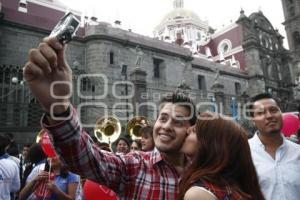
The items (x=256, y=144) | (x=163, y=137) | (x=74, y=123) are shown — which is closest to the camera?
(x=74, y=123)

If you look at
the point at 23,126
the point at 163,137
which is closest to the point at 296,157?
the point at 163,137

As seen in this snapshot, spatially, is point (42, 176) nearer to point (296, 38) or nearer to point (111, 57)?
point (111, 57)

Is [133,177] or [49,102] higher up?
[49,102]

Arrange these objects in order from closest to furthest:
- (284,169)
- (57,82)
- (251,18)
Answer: (57,82)
(284,169)
(251,18)

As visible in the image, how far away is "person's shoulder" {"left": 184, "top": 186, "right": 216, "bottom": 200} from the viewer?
1.73 meters

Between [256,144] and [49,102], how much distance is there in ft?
9.78

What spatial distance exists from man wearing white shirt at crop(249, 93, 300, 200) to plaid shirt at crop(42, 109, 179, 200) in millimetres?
1570

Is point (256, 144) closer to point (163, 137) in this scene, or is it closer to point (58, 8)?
point (163, 137)

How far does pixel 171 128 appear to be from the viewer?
2.52 meters

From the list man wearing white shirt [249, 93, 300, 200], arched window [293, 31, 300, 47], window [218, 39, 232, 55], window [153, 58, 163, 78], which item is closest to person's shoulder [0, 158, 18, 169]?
man wearing white shirt [249, 93, 300, 200]

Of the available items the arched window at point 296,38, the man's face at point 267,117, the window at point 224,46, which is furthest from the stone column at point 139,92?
the arched window at point 296,38

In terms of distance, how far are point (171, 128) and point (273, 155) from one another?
1.83 metres

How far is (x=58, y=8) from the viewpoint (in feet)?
93.2

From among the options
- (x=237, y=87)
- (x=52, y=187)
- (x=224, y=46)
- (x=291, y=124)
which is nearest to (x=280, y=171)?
(x=52, y=187)
